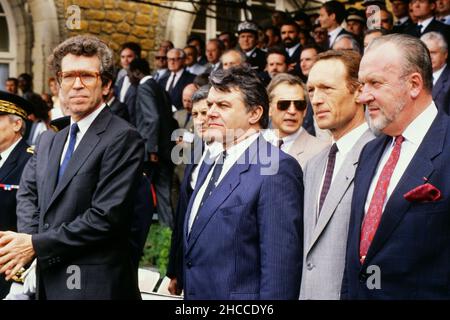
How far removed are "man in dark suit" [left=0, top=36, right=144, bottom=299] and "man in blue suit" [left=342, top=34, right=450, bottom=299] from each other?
42.4 inches

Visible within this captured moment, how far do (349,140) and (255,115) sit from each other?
52cm

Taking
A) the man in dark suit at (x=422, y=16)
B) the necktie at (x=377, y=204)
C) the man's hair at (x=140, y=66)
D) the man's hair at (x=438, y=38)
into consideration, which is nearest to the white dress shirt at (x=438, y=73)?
the man's hair at (x=438, y=38)

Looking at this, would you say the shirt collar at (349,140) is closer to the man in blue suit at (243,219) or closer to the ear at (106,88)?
the man in blue suit at (243,219)

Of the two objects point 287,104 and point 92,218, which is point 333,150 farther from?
point 287,104

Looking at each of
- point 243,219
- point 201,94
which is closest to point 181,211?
point 201,94

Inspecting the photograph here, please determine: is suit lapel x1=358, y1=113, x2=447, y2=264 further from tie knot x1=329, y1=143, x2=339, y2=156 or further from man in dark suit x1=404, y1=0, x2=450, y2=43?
man in dark suit x1=404, y1=0, x2=450, y2=43

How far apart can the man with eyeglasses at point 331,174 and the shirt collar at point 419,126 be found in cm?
54

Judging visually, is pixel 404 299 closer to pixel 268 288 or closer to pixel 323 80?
pixel 268 288

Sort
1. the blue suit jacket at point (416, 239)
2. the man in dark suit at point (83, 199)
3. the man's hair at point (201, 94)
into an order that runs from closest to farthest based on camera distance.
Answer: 1. the blue suit jacket at point (416, 239)
2. the man in dark suit at point (83, 199)
3. the man's hair at point (201, 94)

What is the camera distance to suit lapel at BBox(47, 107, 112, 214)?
140 inches

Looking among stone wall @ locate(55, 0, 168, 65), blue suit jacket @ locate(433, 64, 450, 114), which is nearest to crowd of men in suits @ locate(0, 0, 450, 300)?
blue suit jacket @ locate(433, 64, 450, 114)

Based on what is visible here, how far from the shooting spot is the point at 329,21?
945cm

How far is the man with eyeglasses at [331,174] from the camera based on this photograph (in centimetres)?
353

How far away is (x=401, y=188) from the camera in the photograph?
9.76ft
